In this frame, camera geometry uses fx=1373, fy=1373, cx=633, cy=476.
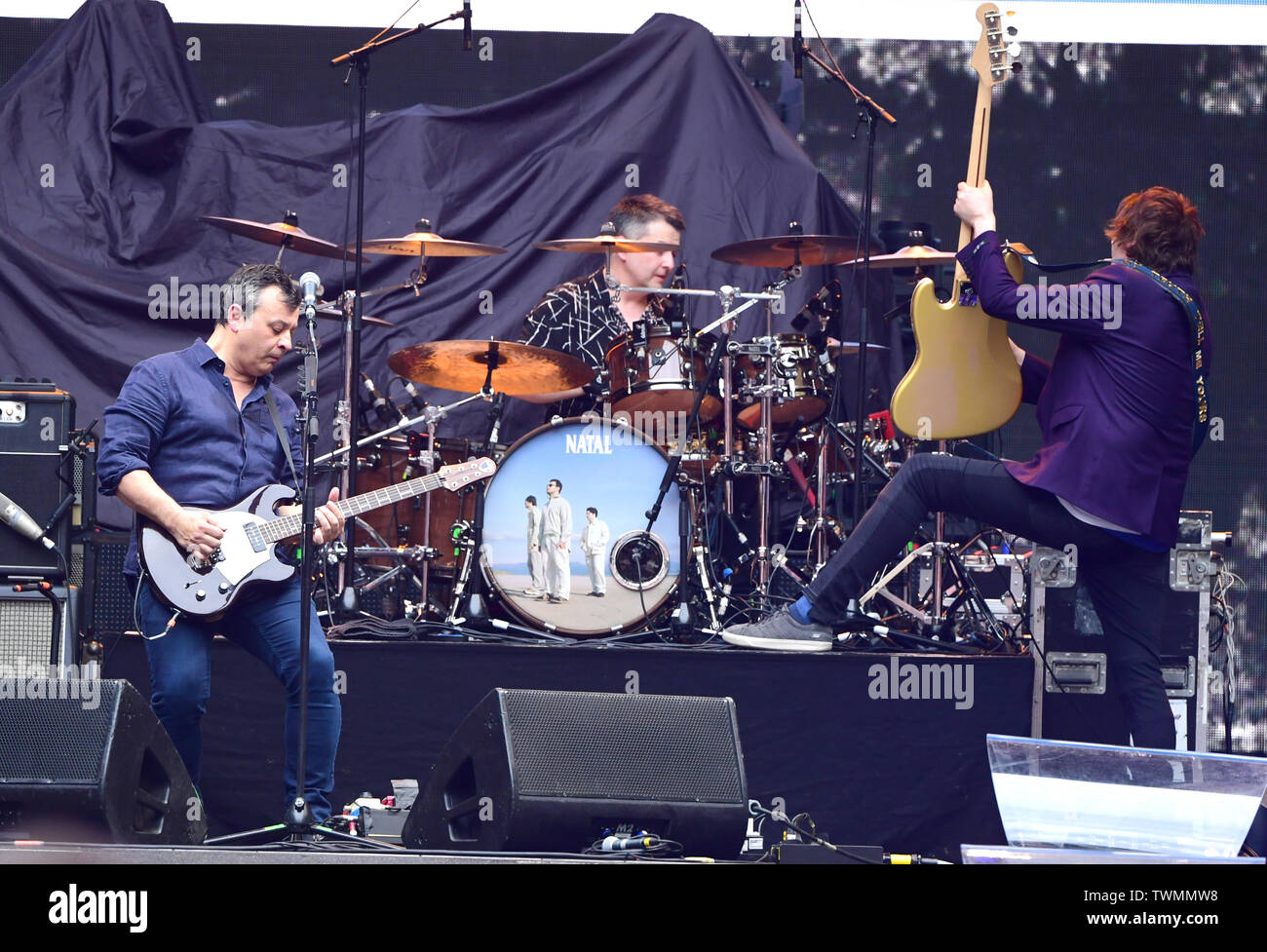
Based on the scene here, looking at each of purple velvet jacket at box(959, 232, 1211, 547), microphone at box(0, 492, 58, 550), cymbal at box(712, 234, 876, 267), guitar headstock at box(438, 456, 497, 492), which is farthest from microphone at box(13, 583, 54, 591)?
purple velvet jacket at box(959, 232, 1211, 547)

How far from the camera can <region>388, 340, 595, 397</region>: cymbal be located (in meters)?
6.04

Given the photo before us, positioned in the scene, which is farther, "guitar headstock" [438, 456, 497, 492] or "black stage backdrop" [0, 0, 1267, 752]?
"black stage backdrop" [0, 0, 1267, 752]

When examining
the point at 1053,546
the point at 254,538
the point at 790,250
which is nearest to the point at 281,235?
the point at 254,538

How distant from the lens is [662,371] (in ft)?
20.4

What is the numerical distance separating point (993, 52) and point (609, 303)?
2.36 m

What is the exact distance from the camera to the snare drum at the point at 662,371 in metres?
6.18

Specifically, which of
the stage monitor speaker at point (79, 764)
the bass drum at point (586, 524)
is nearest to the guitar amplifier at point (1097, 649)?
the bass drum at point (586, 524)

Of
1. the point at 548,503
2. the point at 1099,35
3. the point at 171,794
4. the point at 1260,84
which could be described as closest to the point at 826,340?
the point at 548,503

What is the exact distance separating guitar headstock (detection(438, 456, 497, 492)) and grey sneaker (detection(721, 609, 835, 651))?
4.32ft

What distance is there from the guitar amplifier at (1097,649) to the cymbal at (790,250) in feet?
5.82

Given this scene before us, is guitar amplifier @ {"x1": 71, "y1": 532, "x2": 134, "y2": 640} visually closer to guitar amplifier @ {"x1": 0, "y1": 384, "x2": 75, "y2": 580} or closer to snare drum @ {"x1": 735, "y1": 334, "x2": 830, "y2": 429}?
guitar amplifier @ {"x1": 0, "y1": 384, "x2": 75, "y2": 580}

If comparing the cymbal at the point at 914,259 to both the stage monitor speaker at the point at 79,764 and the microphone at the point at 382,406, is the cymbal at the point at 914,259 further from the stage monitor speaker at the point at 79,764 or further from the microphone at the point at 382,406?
the stage monitor speaker at the point at 79,764
